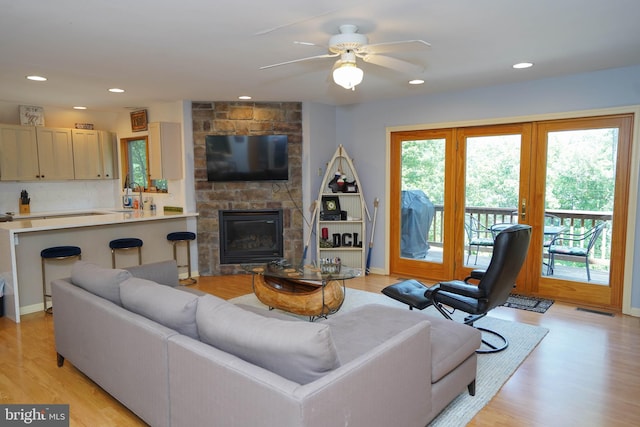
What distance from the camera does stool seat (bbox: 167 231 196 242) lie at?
18.1 ft

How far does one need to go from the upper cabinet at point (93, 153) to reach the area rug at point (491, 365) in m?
3.74

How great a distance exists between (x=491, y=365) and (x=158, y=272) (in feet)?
9.18

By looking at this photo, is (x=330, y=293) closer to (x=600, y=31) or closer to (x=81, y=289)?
(x=81, y=289)

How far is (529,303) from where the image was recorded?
4629 millimetres

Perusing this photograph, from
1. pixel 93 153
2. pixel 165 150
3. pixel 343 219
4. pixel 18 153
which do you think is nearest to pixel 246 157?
pixel 165 150

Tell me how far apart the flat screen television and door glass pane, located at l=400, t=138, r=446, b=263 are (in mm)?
1746

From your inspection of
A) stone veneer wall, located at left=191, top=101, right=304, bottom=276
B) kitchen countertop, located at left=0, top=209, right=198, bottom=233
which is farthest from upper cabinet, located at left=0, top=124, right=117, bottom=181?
stone veneer wall, located at left=191, top=101, right=304, bottom=276

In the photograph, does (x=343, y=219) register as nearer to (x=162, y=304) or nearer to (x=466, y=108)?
(x=466, y=108)

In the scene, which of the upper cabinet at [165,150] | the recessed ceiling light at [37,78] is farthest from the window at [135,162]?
the recessed ceiling light at [37,78]

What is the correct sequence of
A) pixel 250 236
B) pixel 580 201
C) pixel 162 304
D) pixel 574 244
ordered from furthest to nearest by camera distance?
pixel 250 236, pixel 574 244, pixel 580 201, pixel 162 304

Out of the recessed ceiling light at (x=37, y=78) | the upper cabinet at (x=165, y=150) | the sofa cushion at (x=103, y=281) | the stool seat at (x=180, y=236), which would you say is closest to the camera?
the sofa cushion at (x=103, y=281)

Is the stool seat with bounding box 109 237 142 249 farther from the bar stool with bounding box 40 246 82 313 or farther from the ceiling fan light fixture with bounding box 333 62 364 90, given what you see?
the ceiling fan light fixture with bounding box 333 62 364 90

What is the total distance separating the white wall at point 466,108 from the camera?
4246mm

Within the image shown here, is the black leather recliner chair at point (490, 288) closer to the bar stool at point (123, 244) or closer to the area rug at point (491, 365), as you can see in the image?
the area rug at point (491, 365)
